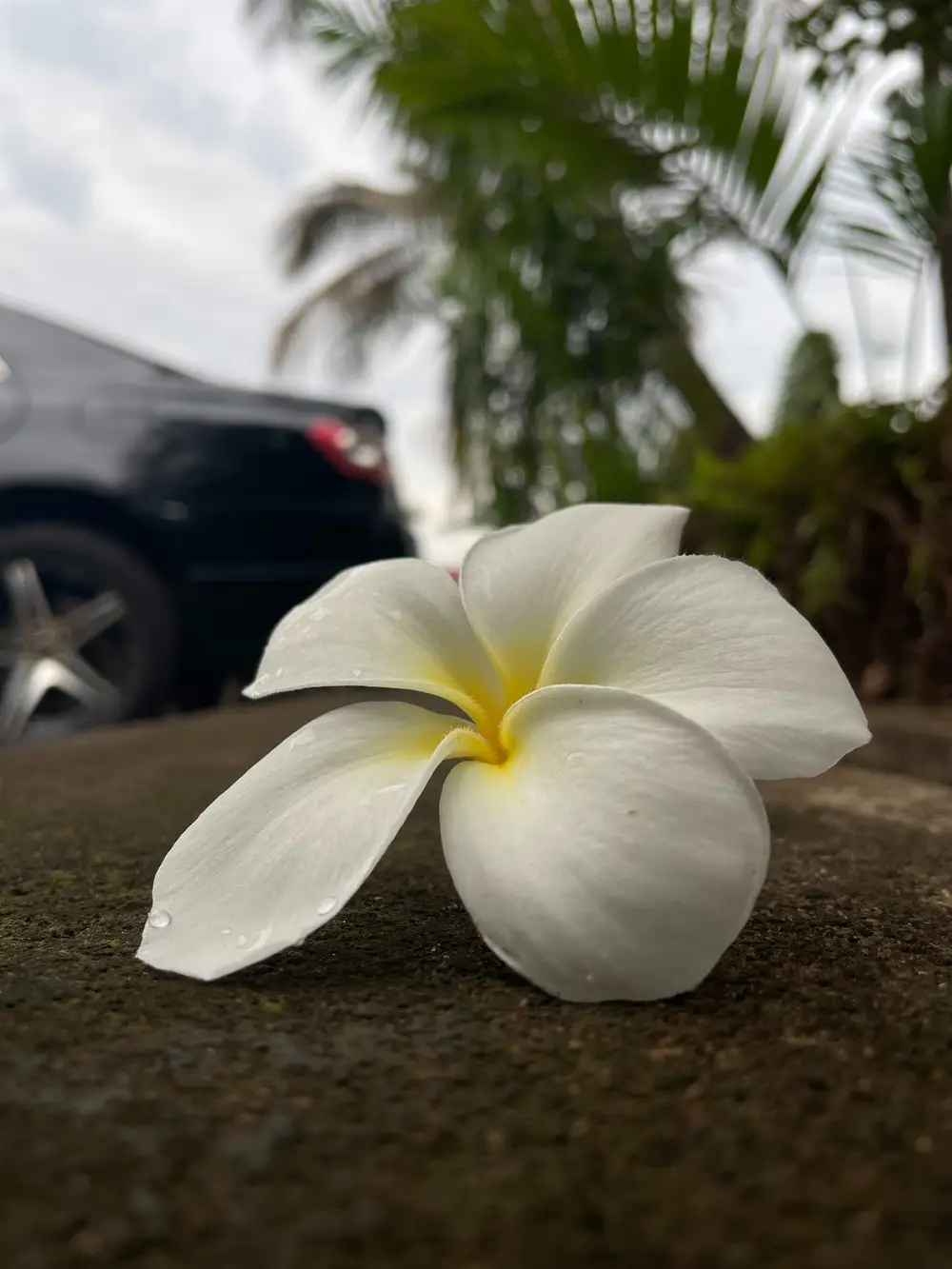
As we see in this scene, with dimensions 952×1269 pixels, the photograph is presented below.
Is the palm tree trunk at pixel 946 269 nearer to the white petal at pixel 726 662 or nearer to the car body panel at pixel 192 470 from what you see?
the car body panel at pixel 192 470

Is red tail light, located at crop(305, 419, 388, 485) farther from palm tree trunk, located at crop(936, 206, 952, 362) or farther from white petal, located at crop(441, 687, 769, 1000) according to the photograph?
white petal, located at crop(441, 687, 769, 1000)

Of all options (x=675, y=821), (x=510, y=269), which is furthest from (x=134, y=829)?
(x=510, y=269)

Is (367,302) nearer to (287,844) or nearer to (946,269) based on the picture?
(946,269)

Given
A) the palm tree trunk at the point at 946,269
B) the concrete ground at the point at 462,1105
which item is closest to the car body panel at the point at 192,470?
the palm tree trunk at the point at 946,269

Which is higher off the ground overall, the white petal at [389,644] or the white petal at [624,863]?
the white petal at [389,644]

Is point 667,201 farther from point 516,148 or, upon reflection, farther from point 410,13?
point 410,13

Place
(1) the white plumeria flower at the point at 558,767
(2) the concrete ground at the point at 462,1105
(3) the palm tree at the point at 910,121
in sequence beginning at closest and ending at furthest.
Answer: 1. (2) the concrete ground at the point at 462,1105
2. (1) the white plumeria flower at the point at 558,767
3. (3) the palm tree at the point at 910,121

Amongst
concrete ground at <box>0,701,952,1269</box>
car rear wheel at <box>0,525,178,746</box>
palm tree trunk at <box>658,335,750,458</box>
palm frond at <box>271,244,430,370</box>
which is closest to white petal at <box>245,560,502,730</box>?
concrete ground at <box>0,701,952,1269</box>
